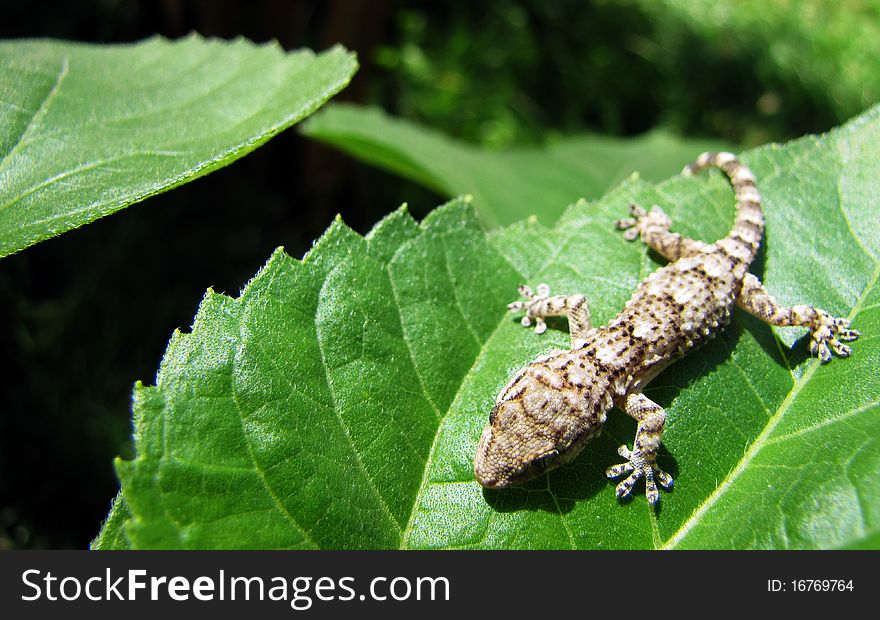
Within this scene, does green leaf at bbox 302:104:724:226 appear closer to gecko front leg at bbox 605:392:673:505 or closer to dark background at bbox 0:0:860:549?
gecko front leg at bbox 605:392:673:505

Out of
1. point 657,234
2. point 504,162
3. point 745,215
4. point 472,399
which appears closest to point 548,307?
point 472,399

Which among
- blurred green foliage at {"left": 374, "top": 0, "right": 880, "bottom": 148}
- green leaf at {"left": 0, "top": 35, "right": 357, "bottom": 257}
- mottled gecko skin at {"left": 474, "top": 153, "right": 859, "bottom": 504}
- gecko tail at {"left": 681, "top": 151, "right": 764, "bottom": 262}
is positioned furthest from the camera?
blurred green foliage at {"left": 374, "top": 0, "right": 880, "bottom": 148}

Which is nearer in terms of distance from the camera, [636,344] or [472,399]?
[472,399]

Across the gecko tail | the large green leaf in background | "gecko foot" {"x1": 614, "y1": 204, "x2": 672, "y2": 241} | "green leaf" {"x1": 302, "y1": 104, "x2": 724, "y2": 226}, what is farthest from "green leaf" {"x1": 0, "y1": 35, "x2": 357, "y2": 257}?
the gecko tail

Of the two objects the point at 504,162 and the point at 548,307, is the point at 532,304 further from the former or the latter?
the point at 504,162

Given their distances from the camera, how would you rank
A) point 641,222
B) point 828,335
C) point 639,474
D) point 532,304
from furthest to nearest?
point 641,222 < point 532,304 < point 828,335 < point 639,474

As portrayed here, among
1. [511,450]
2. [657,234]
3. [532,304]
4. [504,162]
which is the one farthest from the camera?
[504,162]

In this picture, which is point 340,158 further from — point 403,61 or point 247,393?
point 247,393

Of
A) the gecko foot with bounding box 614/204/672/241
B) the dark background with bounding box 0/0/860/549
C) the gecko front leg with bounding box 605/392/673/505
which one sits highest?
the gecko foot with bounding box 614/204/672/241
